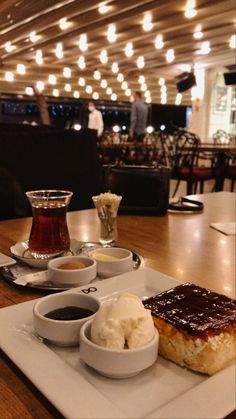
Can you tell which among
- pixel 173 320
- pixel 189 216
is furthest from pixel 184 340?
pixel 189 216

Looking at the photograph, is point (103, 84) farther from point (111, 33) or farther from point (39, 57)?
point (111, 33)

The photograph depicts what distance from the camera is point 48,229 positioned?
1028mm

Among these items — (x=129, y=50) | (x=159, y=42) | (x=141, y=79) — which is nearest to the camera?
(x=159, y=42)

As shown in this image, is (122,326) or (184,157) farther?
(184,157)

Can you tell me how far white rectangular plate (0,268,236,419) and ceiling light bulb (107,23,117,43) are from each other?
6.42m

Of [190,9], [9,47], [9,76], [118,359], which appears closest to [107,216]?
[118,359]

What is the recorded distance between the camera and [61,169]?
2.60m

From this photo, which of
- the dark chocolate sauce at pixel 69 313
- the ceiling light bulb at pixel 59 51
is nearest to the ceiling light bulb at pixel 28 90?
the ceiling light bulb at pixel 59 51

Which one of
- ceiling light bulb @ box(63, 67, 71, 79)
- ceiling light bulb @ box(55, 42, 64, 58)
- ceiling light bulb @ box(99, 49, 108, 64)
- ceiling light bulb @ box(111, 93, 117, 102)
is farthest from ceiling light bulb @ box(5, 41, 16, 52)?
ceiling light bulb @ box(111, 93, 117, 102)

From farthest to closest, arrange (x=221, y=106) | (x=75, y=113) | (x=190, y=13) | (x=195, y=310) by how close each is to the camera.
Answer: (x=75, y=113), (x=221, y=106), (x=190, y=13), (x=195, y=310)

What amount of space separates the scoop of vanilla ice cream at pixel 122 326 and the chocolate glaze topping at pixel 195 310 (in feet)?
0.20

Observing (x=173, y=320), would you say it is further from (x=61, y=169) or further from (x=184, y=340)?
(x=61, y=169)

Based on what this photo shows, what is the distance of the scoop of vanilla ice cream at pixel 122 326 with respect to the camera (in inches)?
21.3

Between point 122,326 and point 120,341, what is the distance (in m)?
0.02
